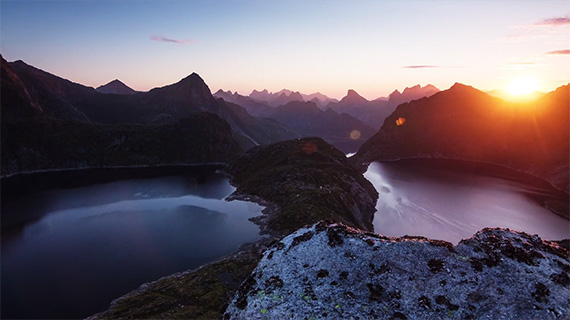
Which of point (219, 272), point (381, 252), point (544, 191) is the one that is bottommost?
point (544, 191)

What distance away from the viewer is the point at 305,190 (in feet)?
425

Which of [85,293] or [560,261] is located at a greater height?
[560,261]

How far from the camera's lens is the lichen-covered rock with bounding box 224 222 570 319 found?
73.5 feet

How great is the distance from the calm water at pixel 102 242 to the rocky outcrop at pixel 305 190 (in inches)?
409

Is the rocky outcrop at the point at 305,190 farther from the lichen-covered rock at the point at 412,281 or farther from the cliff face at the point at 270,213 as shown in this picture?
the lichen-covered rock at the point at 412,281

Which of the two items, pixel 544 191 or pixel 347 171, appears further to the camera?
pixel 544 191

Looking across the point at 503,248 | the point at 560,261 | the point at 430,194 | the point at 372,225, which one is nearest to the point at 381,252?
the point at 503,248

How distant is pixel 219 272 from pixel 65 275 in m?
38.3

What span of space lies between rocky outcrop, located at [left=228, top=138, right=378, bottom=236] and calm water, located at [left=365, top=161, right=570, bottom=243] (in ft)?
40.7

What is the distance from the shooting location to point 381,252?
27344 mm

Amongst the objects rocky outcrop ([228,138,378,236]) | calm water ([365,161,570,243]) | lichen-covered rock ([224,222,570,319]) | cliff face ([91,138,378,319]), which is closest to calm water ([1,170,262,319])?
cliff face ([91,138,378,319])

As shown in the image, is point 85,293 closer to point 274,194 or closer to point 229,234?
point 229,234

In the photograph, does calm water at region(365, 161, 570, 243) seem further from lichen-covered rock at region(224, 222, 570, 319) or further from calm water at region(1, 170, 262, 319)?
lichen-covered rock at region(224, 222, 570, 319)

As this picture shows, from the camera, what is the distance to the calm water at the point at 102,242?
63625 millimetres
